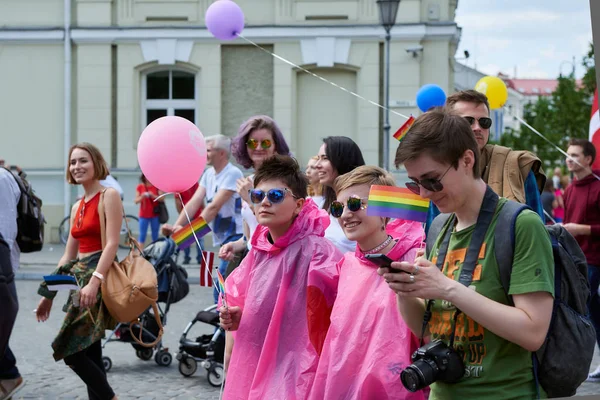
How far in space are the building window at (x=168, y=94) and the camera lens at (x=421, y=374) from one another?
1733 centimetres

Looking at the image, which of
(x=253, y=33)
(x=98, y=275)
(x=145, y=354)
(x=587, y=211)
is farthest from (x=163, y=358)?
(x=253, y=33)

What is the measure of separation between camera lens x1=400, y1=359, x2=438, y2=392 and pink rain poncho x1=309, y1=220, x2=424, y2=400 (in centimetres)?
75

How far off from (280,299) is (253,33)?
15606mm

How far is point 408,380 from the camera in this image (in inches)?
109

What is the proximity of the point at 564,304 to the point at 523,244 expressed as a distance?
24cm

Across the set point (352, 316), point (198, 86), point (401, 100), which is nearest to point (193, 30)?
point (198, 86)

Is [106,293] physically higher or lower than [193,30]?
lower

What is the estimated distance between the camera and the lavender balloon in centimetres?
759

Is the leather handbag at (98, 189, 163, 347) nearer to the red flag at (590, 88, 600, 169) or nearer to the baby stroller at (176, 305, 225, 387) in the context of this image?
the baby stroller at (176, 305, 225, 387)

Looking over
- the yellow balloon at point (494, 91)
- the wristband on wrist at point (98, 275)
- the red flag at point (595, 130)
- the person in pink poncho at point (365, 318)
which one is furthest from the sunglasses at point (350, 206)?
the red flag at point (595, 130)

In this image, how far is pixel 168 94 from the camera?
781 inches

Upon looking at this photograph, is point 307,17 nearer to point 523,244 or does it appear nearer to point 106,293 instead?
point 106,293

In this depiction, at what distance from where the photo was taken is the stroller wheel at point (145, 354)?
26.2 feet

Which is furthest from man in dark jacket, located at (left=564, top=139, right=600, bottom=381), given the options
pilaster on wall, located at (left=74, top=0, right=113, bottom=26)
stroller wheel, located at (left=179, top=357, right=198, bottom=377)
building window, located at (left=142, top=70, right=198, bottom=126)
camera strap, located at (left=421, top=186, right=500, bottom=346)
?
pilaster on wall, located at (left=74, top=0, right=113, bottom=26)
